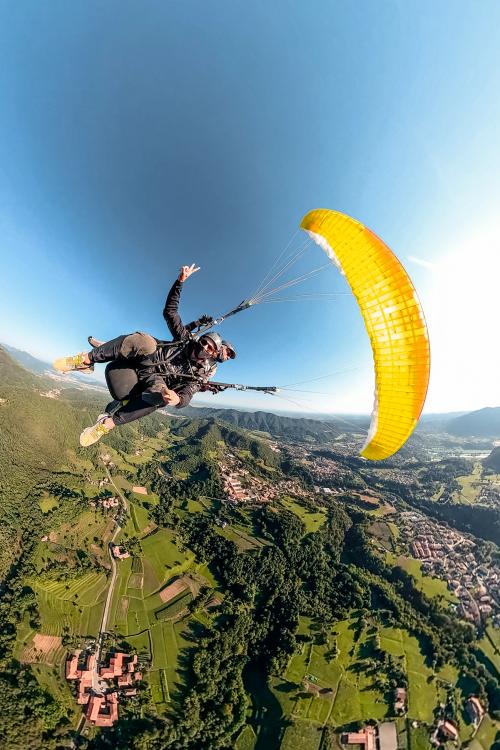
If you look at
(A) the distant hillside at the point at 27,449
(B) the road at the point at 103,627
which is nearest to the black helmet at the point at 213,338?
(B) the road at the point at 103,627

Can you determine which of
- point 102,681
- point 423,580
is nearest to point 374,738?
point 423,580

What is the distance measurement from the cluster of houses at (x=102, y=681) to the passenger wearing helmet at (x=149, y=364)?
36550 millimetres

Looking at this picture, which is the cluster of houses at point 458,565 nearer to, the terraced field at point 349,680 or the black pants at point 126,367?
the terraced field at point 349,680

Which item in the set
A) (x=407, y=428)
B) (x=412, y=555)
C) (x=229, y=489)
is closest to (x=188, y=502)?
(x=229, y=489)

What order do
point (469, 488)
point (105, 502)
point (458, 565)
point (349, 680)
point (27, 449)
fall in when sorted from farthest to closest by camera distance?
point (469, 488) → point (27, 449) → point (105, 502) → point (458, 565) → point (349, 680)

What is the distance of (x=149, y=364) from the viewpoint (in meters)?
5.38

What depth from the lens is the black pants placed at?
5160 millimetres

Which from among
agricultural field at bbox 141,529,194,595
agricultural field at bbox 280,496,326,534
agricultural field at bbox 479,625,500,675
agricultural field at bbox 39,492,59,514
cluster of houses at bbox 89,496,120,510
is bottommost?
agricultural field at bbox 479,625,500,675

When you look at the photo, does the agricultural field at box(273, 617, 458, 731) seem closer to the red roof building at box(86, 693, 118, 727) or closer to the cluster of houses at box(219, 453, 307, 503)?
the red roof building at box(86, 693, 118, 727)

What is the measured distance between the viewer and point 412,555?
51.5m

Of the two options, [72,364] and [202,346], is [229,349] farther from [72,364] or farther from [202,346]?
[72,364]

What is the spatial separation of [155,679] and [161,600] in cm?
Result: 833

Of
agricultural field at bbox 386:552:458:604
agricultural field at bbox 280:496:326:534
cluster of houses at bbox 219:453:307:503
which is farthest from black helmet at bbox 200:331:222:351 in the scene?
cluster of houses at bbox 219:453:307:503

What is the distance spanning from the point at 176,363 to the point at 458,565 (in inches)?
2636
